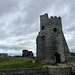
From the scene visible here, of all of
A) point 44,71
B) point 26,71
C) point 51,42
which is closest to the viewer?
point 26,71

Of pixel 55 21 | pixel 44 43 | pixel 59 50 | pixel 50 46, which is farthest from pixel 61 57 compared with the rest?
pixel 55 21

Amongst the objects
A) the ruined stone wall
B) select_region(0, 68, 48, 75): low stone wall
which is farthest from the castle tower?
select_region(0, 68, 48, 75): low stone wall

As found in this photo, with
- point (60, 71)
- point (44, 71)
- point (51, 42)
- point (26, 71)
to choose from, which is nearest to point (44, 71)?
point (44, 71)

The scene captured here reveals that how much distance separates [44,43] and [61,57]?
15.7ft

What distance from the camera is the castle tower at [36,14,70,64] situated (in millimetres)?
23344

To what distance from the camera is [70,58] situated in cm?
2416

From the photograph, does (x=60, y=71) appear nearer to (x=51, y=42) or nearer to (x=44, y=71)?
(x=44, y=71)

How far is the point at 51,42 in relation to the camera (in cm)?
2369

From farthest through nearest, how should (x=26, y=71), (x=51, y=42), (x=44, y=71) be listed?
(x=51, y=42) → (x=44, y=71) → (x=26, y=71)

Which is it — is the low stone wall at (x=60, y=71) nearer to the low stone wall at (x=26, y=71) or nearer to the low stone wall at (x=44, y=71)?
the low stone wall at (x=44, y=71)

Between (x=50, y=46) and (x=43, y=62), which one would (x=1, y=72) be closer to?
(x=43, y=62)

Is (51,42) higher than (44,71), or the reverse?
(51,42)

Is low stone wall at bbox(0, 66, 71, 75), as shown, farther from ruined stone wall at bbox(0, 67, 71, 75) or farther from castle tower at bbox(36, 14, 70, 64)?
castle tower at bbox(36, 14, 70, 64)

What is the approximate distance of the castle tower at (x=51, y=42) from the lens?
76.6 ft
